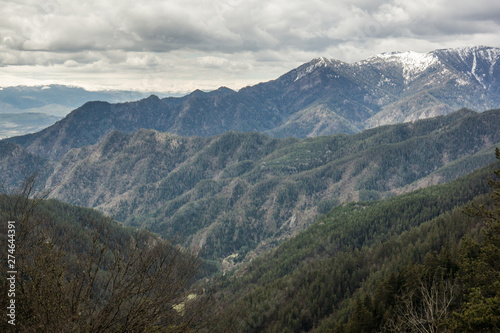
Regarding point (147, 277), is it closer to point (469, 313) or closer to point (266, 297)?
point (469, 313)

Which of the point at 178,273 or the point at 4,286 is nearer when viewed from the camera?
the point at 4,286

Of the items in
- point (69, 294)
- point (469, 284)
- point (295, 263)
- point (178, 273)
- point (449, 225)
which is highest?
point (69, 294)

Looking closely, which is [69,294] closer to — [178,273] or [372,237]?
[178,273]

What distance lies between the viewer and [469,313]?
88.3 ft

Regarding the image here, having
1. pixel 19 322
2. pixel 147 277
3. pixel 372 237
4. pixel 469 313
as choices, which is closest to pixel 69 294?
pixel 19 322

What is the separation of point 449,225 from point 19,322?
154809 mm

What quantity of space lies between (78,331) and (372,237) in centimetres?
20773

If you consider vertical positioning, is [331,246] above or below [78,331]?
below

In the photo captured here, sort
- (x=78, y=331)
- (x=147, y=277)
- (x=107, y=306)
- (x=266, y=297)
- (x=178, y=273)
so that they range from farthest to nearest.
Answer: (x=266, y=297) → (x=178, y=273) → (x=147, y=277) → (x=107, y=306) → (x=78, y=331)

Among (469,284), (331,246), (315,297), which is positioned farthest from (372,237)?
(469,284)

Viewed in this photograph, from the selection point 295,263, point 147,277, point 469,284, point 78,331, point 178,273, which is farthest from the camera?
point 295,263

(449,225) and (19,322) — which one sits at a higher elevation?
(19,322)

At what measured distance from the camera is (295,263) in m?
196

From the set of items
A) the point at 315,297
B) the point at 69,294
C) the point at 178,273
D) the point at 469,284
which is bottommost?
the point at 315,297
